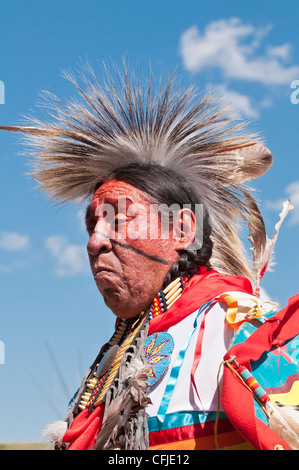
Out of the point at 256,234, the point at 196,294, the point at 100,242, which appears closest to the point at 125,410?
the point at 196,294

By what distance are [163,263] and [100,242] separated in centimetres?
40

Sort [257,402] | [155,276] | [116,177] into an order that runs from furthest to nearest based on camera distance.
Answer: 1. [116,177]
2. [155,276]
3. [257,402]

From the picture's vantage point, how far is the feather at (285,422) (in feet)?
7.47

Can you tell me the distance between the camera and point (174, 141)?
3861 mm

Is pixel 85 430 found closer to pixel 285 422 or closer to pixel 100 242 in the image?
pixel 100 242

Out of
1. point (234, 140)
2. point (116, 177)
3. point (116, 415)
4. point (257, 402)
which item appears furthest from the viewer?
point (234, 140)

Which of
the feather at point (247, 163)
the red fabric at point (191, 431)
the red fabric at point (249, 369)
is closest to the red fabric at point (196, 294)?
the red fabric at point (249, 369)

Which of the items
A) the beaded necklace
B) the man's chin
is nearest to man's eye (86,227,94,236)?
the man's chin

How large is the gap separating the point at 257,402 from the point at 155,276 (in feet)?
3.71

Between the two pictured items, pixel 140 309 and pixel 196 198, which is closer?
pixel 140 309

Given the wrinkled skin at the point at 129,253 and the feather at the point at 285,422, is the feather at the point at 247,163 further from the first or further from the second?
the feather at the point at 285,422

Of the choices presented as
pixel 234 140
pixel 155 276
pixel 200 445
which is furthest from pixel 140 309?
pixel 234 140

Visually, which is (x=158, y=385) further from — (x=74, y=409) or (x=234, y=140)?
(x=234, y=140)
